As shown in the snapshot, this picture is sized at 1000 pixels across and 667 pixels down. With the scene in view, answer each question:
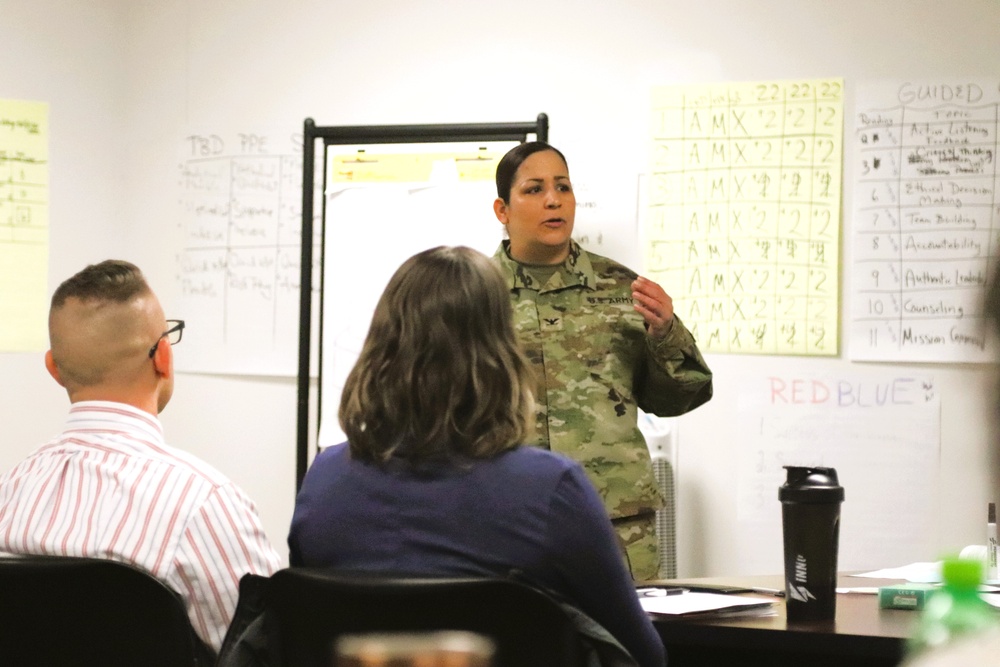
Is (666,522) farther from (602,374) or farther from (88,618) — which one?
(88,618)

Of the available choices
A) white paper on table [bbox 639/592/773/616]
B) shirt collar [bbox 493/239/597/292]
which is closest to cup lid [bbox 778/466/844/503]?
white paper on table [bbox 639/592/773/616]

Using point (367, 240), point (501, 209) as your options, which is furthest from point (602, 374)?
point (367, 240)

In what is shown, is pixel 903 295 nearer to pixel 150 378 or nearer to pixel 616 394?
pixel 616 394

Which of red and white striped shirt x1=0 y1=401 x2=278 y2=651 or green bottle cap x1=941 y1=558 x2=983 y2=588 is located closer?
green bottle cap x1=941 y1=558 x2=983 y2=588

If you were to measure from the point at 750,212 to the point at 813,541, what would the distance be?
1.97 m

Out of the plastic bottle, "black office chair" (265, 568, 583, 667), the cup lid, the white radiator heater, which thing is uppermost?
the plastic bottle

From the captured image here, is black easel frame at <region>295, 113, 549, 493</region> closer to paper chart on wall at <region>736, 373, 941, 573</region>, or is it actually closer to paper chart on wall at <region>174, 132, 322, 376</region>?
paper chart on wall at <region>174, 132, 322, 376</region>

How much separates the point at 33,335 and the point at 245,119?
102 centimetres

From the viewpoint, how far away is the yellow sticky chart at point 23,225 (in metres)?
3.76

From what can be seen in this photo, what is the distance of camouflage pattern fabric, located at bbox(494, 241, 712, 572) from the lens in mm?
2652

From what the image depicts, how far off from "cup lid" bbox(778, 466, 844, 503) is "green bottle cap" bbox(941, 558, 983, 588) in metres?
1.05

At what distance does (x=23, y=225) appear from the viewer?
3.80 meters

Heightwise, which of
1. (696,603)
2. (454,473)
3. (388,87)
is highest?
(388,87)

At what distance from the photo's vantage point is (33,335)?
380 cm
